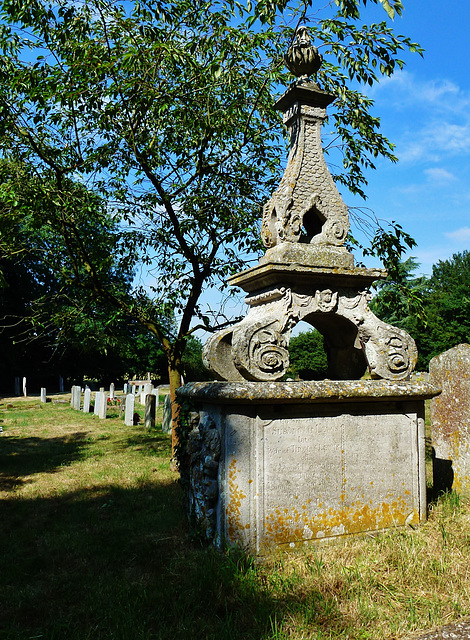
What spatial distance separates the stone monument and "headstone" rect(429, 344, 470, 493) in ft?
4.40

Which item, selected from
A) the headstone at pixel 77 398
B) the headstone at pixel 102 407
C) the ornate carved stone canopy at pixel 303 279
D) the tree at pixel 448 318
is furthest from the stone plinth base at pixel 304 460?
the tree at pixel 448 318

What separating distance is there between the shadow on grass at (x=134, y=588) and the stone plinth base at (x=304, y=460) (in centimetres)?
38

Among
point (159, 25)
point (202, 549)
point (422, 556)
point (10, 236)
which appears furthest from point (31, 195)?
point (422, 556)

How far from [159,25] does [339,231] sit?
171 inches

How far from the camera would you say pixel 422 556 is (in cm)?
350

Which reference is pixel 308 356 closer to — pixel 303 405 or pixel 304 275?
pixel 304 275

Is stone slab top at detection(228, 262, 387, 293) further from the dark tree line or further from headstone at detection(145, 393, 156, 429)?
the dark tree line

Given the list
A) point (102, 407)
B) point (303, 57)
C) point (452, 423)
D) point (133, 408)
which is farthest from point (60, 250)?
point (102, 407)

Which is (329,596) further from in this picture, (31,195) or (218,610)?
(31,195)

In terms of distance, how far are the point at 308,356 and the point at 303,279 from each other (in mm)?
29500

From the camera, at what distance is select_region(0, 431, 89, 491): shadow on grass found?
8.22 meters

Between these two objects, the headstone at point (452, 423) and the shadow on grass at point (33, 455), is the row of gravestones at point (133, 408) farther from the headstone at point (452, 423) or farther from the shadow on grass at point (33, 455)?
the headstone at point (452, 423)

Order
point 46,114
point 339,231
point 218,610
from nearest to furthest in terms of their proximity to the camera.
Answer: point 218,610, point 339,231, point 46,114

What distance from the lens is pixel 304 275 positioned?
4.27 m
